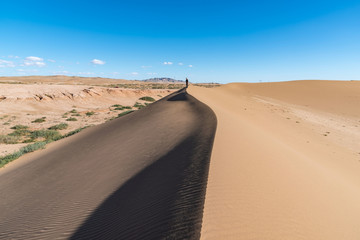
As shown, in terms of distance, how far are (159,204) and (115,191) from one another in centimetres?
175

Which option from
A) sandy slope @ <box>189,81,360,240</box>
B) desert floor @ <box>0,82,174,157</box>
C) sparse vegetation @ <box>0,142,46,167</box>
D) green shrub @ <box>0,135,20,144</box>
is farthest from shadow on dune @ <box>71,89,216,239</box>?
green shrub @ <box>0,135,20,144</box>

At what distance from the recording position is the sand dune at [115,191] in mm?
2646

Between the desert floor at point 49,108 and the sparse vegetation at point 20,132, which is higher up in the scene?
the desert floor at point 49,108

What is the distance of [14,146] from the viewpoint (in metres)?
10.4

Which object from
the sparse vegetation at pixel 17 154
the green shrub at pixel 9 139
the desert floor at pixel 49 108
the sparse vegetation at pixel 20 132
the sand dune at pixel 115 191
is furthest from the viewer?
the desert floor at pixel 49 108

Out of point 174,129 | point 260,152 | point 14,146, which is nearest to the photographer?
point 260,152

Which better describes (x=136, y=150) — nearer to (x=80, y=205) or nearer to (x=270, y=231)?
(x=80, y=205)

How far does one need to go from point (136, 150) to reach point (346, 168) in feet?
23.0

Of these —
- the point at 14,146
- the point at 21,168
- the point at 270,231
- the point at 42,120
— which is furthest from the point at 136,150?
the point at 42,120

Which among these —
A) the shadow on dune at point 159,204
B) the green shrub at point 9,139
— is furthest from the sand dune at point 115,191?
the green shrub at point 9,139

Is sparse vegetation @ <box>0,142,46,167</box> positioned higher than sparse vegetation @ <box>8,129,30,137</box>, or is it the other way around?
sparse vegetation @ <box>0,142,46,167</box>

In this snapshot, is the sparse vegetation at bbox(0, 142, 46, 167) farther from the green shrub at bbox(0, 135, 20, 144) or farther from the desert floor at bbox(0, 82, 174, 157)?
the green shrub at bbox(0, 135, 20, 144)

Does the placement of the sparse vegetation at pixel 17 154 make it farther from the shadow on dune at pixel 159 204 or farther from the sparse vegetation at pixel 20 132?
the shadow on dune at pixel 159 204

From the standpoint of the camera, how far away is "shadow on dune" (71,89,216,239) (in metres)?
2.34
